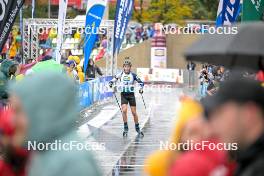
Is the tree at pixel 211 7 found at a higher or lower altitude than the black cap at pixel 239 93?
lower

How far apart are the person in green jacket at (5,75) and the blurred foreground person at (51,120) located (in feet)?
34.7

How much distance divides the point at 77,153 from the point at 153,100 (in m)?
28.1

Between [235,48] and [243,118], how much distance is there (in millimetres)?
2421

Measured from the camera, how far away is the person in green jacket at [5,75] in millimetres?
14467

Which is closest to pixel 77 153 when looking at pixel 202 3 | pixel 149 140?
pixel 149 140

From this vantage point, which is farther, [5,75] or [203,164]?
[5,75]

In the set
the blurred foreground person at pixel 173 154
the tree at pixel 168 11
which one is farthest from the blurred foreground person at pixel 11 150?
the tree at pixel 168 11

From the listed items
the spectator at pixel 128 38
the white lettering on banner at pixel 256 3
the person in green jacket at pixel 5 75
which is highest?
the white lettering on banner at pixel 256 3

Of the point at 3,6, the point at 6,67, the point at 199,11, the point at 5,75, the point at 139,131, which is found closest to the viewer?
the point at 3,6

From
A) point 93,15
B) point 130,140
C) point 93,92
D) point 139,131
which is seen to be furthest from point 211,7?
point 130,140

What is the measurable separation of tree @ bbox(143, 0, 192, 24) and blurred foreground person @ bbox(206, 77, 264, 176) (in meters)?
52.4

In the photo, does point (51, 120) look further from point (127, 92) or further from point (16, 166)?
point (127, 92)

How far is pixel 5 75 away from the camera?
15305 mm

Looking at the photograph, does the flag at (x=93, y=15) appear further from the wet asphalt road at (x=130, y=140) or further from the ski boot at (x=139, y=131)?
the ski boot at (x=139, y=131)
